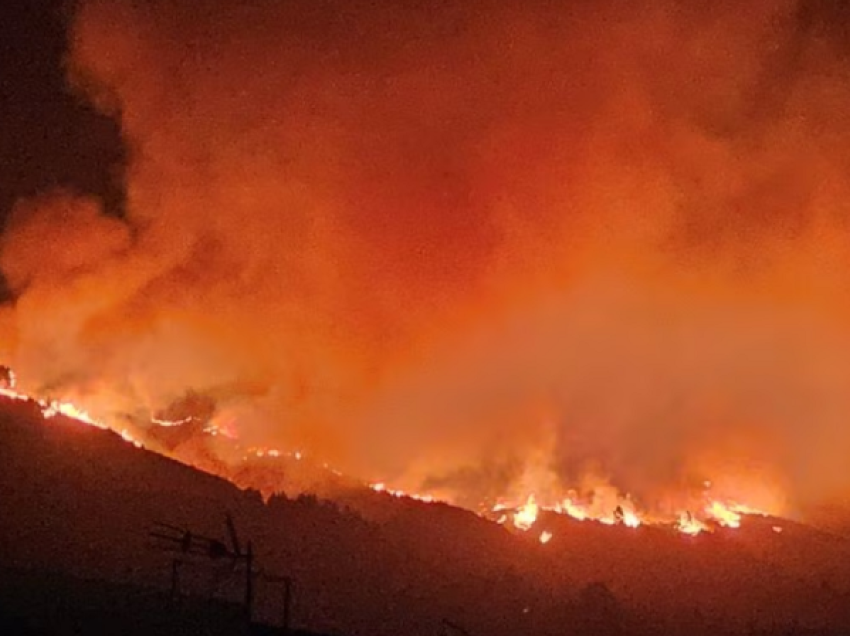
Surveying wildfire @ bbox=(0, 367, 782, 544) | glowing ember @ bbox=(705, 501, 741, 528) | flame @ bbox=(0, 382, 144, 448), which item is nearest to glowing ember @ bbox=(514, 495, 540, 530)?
wildfire @ bbox=(0, 367, 782, 544)

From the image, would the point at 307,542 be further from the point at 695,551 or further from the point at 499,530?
the point at 695,551

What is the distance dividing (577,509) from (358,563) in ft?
46.4

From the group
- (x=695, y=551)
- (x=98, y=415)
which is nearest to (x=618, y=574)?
(x=695, y=551)

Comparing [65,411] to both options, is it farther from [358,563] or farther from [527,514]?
[527,514]

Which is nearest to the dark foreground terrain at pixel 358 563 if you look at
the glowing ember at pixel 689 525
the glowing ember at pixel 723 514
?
the glowing ember at pixel 689 525

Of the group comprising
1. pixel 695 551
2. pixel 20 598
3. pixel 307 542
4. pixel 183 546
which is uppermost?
pixel 695 551

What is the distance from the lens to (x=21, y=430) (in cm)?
3241

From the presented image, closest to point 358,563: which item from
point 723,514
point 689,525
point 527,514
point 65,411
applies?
point 65,411

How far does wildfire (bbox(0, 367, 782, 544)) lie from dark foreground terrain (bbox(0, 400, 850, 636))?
0.76 meters

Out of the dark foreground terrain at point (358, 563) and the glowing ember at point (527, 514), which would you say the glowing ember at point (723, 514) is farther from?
the glowing ember at point (527, 514)

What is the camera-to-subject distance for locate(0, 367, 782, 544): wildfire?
40812 millimetres

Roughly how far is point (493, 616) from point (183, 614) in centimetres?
1825

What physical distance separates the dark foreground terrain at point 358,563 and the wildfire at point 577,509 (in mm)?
755

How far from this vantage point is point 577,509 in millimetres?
45781
